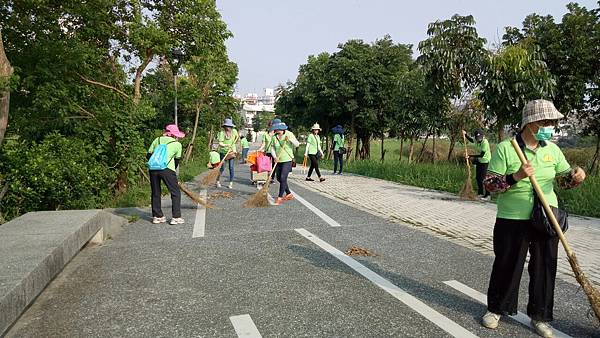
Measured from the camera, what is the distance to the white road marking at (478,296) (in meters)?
3.43

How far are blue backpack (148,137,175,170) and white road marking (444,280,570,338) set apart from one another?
15.8ft

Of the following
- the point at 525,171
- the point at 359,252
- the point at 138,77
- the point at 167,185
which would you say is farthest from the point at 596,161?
the point at 138,77

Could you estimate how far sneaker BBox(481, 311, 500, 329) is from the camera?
3.36m

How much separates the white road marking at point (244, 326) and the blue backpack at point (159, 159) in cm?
427

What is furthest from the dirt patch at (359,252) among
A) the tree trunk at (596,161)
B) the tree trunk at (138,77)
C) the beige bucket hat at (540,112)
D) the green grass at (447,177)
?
the tree trunk at (596,161)

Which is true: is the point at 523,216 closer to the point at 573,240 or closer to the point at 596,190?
the point at 573,240

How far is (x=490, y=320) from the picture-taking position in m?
3.37

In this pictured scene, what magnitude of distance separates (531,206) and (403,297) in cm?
140

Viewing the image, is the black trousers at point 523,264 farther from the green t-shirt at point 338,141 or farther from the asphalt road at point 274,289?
the green t-shirt at point 338,141

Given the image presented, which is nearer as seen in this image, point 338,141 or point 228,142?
point 228,142

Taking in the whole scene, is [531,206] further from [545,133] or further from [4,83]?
[4,83]

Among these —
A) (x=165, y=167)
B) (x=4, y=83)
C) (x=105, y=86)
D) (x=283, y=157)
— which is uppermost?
(x=105, y=86)

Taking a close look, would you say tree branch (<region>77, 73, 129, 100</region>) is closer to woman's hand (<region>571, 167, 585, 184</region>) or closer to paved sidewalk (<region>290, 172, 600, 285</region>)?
paved sidewalk (<region>290, 172, 600, 285</region>)

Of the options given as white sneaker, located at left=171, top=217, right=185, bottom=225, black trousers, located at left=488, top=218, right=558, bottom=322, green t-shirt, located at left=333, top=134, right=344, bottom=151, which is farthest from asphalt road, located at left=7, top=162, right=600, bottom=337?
green t-shirt, located at left=333, top=134, right=344, bottom=151
